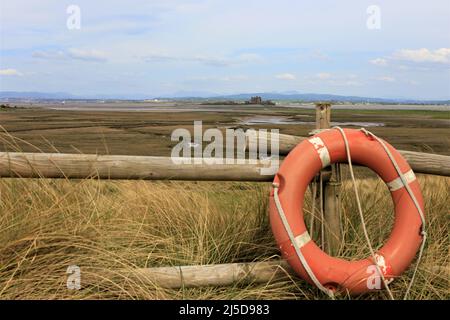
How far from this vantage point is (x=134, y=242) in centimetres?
291

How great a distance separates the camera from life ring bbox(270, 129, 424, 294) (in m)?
2.83

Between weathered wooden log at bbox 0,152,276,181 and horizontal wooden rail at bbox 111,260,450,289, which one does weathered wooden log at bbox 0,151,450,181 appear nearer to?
weathered wooden log at bbox 0,152,276,181

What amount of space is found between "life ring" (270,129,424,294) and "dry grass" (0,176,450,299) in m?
0.18

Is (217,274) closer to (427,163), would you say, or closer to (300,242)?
(300,242)

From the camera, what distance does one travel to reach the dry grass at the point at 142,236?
2.57m

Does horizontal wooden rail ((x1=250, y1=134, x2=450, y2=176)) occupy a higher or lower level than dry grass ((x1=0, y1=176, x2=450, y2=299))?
higher

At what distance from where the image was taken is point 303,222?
2.92m

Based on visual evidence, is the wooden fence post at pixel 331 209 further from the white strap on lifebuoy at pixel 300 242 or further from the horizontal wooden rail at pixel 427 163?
the horizontal wooden rail at pixel 427 163

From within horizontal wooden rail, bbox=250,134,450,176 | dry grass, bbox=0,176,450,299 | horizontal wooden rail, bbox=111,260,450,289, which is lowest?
horizontal wooden rail, bbox=111,260,450,289

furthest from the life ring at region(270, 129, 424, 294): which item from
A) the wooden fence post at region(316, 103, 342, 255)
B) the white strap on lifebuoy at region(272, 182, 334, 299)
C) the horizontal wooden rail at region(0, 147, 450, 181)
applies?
the horizontal wooden rail at region(0, 147, 450, 181)

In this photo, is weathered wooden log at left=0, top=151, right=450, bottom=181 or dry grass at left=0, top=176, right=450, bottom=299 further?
weathered wooden log at left=0, top=151, right=450, bottom=181

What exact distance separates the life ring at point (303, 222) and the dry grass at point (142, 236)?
18cm

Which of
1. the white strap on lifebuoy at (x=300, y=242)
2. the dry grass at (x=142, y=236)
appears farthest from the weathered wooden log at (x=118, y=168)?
the white strap on lifebuoy at (x=300, y=242)
